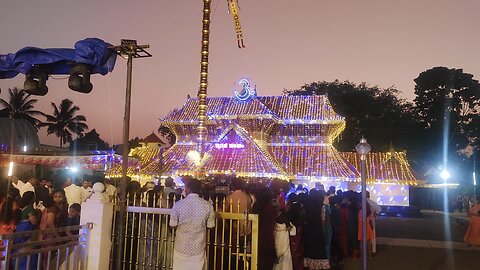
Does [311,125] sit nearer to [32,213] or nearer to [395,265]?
[395,265]

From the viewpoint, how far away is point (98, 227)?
6.95 metres

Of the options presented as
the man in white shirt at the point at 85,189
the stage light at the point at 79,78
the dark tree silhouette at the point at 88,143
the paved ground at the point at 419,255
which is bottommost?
the paved ground at the point at 419,255

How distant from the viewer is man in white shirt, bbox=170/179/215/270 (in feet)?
20.4

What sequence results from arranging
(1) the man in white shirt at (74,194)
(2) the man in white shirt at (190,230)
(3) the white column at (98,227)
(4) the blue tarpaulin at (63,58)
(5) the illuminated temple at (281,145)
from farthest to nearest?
1. (5) the illuminated temple at (281,145)
2. (1) the man in white shirt at (74,194)
3. (4) the blue tarpaulin at (63,58)
4. (3) the white column at (98,227)
5. (2) the man in white shirt at (190,230)

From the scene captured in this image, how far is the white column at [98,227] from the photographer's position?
6.91 meters

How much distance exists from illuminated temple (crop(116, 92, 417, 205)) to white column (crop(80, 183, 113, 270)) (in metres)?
14.9

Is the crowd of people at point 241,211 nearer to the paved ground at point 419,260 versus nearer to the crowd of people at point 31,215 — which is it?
the crowd of people at point 31,215

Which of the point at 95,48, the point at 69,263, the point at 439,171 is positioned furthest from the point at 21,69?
the point at 439,171

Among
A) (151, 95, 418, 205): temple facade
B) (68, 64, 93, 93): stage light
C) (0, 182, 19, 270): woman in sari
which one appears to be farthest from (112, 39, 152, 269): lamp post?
(151, 95, 418, 205): temple facade

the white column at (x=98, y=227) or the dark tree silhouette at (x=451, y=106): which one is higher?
Answer: the dark tree silhouette at (x=451, y=106)

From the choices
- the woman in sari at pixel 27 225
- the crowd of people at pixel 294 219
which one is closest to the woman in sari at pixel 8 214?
the woman in sari at pixel 27 225

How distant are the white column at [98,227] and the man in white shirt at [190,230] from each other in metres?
1.37

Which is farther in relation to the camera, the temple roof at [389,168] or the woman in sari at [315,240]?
the temple roof at [389,168]

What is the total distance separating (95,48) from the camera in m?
7.46
